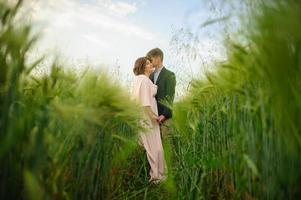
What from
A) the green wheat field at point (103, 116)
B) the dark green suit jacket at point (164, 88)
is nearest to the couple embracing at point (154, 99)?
the dark green suit jacket at point (164, 88)

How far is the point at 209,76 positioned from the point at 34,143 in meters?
0.96

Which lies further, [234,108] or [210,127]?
[210,127]

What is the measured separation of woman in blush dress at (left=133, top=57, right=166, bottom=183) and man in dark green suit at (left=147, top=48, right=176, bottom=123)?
0.40 ft

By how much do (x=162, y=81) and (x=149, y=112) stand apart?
52 centimetres

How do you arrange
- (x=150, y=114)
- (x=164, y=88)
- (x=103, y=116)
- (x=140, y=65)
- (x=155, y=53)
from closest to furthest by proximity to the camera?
(x=103, y=116), (x=150, y=114), (x=140, y=65), (x=164, y=88), (x=155, y=53)

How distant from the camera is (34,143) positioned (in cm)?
114

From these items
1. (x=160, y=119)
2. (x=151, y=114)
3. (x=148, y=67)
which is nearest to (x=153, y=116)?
(x=151, y=114)

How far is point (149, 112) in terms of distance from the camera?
4.46 meters

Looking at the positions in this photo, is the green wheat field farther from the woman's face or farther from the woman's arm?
the woman's face

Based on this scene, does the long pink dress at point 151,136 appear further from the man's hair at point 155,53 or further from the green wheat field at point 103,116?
the green wheat field at point 103,116

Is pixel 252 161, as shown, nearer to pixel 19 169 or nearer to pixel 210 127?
pixel 19 169

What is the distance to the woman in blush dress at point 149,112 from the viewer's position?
4387mm

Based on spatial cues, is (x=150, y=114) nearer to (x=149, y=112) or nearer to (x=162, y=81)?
(x=149, y=112)

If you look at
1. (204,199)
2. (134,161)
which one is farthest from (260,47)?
(134,161)
